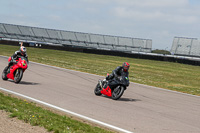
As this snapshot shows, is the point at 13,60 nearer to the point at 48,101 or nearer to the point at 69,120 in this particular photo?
the point at 48,101

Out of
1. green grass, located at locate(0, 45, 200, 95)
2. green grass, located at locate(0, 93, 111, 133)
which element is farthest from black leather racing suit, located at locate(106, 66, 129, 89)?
green grass, located at locate(0, 45, 200, 95)

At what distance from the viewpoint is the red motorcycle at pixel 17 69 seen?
1188cm

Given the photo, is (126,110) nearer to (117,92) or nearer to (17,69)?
(117,92)

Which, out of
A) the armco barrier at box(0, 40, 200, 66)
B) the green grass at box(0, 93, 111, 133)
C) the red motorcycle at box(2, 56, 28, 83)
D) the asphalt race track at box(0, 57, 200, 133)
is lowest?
the armco barrier at box(0, 40, 200, 66)

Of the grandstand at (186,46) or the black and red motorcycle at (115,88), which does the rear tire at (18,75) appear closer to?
the black and red motorcycle at (115,88)

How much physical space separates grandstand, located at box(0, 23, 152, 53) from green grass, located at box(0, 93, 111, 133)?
43.6 metres

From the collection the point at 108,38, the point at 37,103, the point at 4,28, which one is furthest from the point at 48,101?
the point at 4,28

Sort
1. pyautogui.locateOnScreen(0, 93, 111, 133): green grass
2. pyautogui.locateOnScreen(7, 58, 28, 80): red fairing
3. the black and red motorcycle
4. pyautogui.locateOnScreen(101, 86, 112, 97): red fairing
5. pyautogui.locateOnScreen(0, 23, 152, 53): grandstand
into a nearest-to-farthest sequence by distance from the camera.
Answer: pyautogui.locateOnScreen(0, 93, 111, 133): green grass
the black and red motorcycle
pyautogui.locateOnScreen(101, 86, 112, 97): red fairing
pyautogui.locateOnScreen(7, 58, 28, 80): red fairing
pyautogui.locateOnScreen(0, 23, 152, 53): grandstand

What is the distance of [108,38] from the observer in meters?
53.6

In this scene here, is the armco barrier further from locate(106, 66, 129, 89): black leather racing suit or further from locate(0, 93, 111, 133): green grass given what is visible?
locate(0, 93, 111, 133): green grass

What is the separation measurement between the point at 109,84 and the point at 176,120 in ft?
11.1

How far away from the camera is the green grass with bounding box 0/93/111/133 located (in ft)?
20.0

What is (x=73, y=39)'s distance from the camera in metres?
55.1

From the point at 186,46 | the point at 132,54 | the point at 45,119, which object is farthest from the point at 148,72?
the point at 186,46
